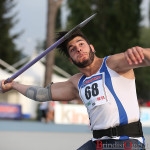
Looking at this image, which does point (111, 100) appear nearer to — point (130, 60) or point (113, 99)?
point (113, 99)

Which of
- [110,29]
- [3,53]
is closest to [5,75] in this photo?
[110,29]

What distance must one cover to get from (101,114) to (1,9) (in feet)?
185

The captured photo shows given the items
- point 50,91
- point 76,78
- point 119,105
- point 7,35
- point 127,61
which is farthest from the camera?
point 7,35

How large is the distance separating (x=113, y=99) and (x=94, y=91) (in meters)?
0.18

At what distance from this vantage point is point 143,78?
171 feet

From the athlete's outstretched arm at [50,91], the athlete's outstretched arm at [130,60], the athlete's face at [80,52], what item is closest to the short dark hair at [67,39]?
the athlete's face at [80,52]

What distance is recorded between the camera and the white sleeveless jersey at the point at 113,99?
4.23 metres

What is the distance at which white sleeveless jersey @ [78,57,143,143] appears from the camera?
167 inches

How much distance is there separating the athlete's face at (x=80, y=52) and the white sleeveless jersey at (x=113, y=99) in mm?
176

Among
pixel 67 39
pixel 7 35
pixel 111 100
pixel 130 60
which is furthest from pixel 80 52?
pixel 7 35

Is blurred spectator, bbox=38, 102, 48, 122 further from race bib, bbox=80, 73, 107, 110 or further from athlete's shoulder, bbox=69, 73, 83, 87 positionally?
race bib, bbox=80, 73, 107, 110

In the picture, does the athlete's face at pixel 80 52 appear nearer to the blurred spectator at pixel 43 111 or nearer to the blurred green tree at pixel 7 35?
the blurred spectator at pixel 43 111

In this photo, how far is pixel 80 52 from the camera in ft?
14.5

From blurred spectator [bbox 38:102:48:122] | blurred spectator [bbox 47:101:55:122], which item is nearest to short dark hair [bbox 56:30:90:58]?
blurred spectator [bbox 47:101:55:122]
